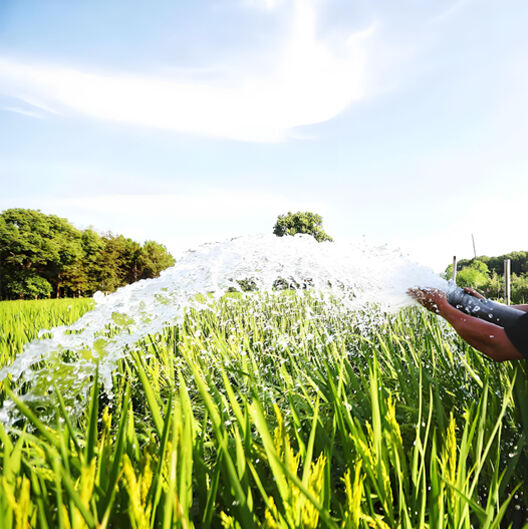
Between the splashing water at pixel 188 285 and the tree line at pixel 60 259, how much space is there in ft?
92.6

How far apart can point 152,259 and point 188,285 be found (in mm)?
30368

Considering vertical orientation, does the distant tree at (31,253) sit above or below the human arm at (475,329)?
above

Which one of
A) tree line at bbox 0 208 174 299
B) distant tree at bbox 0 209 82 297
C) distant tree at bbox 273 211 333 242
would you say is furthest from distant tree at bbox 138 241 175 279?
distant tree at bbox 273 211 333 242

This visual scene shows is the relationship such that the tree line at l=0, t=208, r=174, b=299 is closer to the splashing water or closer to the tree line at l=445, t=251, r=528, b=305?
the tree line at l=445, t=251, r=528, b=305

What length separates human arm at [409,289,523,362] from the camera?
1.27 meters

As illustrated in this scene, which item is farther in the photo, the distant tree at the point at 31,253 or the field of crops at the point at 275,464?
the distant tree at the point at 31,253

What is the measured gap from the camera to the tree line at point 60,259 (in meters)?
28.3

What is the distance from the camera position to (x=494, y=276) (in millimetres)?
16453

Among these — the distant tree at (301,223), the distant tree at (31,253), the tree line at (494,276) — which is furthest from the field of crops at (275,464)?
the distant tree at (31,253)

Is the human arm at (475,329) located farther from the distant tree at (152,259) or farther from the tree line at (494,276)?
the distant tree at (152,259)

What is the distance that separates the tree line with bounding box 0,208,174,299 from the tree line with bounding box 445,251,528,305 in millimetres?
21983

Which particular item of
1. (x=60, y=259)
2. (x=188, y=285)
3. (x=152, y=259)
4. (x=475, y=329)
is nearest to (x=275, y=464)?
(x=475, y=329)

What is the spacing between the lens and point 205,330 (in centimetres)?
356

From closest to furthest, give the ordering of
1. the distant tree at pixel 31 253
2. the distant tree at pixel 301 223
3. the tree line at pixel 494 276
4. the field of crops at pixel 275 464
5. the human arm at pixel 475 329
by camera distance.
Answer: the field of crops at pixel 275 464, the human arm at pixel 475 329, the tree line at pixel 494 276, the distant tree at pixel 31 253, the distant tree at pixel 301 223
